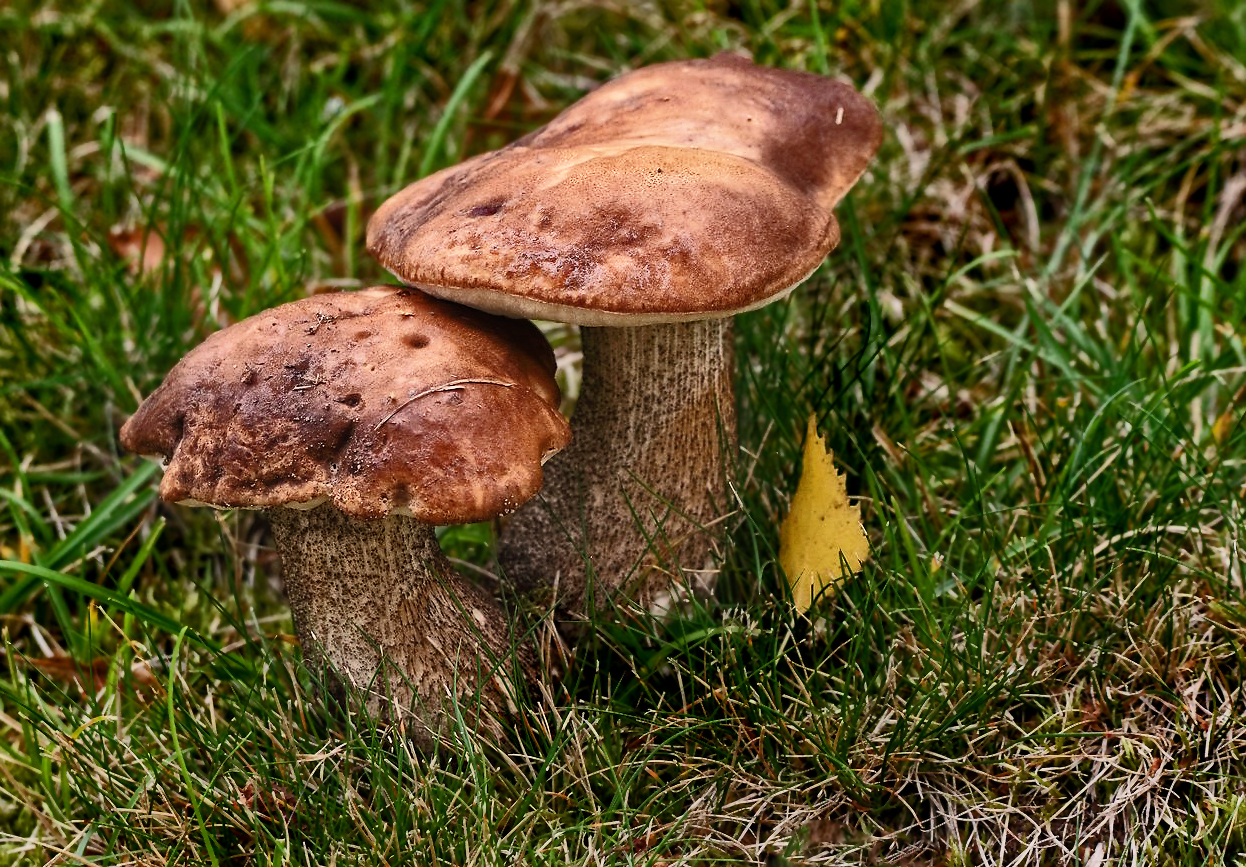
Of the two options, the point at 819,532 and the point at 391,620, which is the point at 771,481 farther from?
the point at 391,620

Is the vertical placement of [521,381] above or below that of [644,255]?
below

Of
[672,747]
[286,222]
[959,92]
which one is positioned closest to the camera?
[672,747]

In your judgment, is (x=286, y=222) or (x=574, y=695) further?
(x=286, y=222)

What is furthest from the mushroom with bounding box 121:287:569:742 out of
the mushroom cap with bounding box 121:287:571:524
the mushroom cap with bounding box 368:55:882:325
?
the mushroom cap with bounding box 368:55:882:325

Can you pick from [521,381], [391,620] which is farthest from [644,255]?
[391,620]

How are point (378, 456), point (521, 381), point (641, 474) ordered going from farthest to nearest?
point (641, 474)
point (521, 381)
point (378, 456)

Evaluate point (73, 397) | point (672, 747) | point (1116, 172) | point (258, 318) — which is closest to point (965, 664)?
point (672, 747)

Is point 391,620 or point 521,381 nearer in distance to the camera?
point 521,381

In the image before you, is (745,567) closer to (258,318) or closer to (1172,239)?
(258,318)
